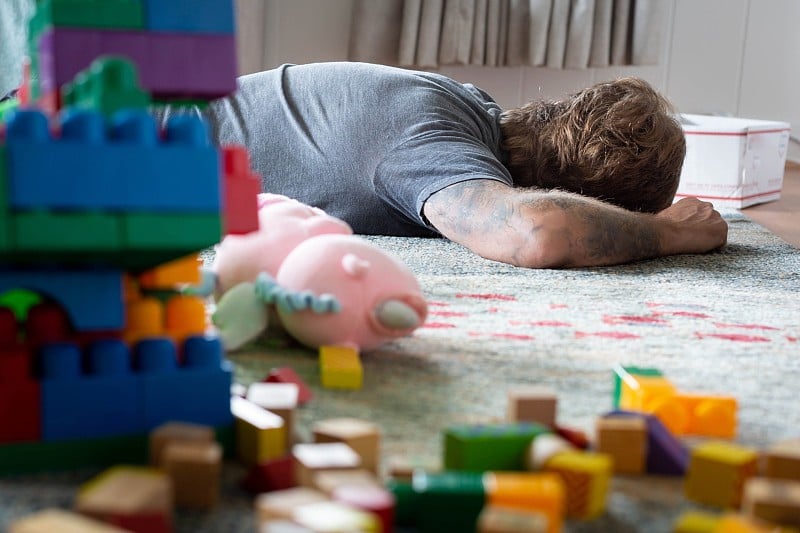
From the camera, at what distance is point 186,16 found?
0.68m

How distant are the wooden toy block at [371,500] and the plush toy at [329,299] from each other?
38cm

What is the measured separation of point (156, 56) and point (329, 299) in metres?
0.34

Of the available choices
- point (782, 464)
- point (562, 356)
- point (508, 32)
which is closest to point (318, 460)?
point (782, 464)

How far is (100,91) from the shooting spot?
2.03ft

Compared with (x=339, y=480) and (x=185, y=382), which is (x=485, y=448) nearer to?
(x=339, y=480)

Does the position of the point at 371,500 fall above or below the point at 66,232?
below

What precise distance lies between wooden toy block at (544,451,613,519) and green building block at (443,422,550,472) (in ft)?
0.15

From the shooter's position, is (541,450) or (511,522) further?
(541,450)

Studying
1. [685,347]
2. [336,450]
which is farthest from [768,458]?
[685,347]

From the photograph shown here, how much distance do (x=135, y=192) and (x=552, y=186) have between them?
1.50 meters

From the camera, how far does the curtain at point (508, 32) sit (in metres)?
3.45

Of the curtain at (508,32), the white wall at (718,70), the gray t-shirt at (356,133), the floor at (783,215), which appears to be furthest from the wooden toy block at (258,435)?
the white wall at (718,70)

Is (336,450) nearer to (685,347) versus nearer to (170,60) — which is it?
(170,60)

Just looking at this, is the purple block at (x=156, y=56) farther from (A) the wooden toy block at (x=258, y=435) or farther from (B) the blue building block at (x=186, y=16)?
(A) the wooden toy block at (x=258, y=435)
